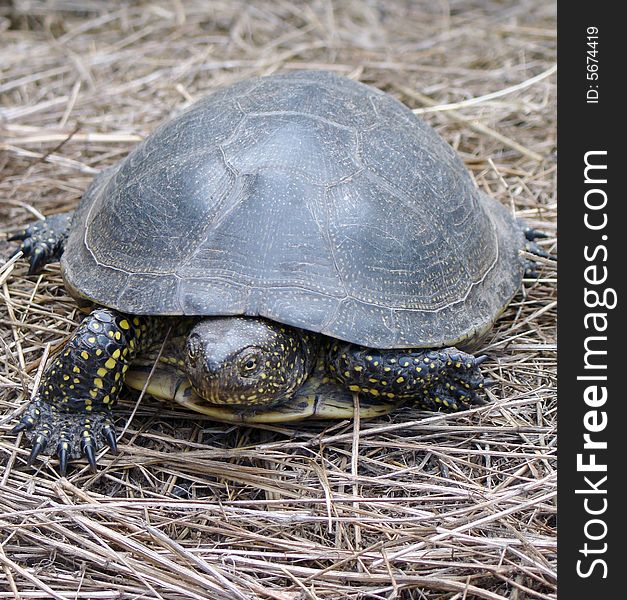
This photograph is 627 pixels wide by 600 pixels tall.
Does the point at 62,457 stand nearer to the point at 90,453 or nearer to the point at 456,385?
the point at 90,453

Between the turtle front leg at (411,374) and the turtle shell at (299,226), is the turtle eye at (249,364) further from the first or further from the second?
the turtle front leg at (411,374)

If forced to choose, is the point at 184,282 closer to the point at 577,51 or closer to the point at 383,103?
the point at 383,103

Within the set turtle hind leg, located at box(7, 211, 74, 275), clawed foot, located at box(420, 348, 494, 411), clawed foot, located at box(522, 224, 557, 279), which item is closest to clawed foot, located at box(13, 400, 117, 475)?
turtle hind leg, located at box(7, 211, 74, 275)

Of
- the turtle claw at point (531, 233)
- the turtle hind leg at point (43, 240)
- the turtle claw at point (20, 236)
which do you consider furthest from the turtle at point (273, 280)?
the turtle claw at point (531, 233)

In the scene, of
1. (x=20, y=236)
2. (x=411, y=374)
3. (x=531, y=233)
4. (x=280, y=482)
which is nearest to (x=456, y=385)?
(x=411, y=374)

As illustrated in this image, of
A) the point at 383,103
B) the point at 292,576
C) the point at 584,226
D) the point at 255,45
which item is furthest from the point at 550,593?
the point at 255,45
